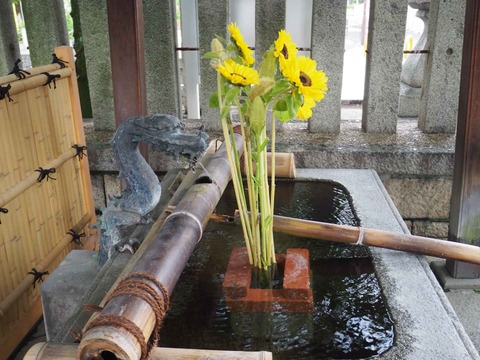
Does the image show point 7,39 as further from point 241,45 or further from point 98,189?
point 241,45

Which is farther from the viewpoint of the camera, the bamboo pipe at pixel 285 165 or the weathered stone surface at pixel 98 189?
the weathered stone surface at pixel 98 189

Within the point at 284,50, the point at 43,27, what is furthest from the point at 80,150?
the point at 284,50

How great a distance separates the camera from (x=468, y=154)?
338 cm

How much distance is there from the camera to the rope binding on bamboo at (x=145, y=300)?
4.91ft

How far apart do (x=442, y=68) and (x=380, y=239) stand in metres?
2.03

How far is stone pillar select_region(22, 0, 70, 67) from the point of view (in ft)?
13.8

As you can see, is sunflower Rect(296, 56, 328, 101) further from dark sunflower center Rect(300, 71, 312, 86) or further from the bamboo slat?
the bamboo slat

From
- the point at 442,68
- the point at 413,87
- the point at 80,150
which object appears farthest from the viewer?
the point at 413,87

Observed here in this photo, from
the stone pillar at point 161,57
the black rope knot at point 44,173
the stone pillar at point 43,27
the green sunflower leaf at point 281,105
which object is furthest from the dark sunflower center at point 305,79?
the stone pillar at point 43,27

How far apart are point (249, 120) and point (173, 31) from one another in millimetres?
2372

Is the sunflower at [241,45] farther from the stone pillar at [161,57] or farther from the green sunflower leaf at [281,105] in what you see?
the stone pillar at [161,57]

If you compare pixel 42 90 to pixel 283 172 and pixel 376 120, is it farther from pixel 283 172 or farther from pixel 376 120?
pixel 376 120

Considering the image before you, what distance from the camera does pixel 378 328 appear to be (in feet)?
6.80

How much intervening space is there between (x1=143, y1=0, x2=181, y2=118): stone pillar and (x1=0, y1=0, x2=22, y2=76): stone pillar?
1.17m
